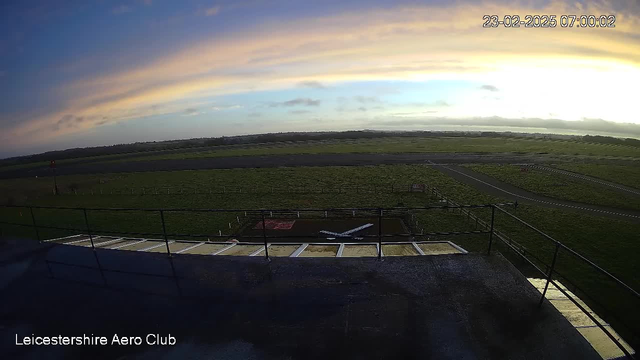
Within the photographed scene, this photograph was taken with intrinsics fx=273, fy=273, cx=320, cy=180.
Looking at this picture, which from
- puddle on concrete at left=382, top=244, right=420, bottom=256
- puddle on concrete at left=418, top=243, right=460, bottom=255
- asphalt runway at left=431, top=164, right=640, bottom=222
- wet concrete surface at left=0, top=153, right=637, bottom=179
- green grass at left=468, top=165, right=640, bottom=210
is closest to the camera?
puddle on concrete at left=382, top=244, right=420, bottom=256

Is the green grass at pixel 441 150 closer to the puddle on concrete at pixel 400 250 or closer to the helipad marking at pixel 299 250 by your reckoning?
the puddle on concrete at pixel 400 250

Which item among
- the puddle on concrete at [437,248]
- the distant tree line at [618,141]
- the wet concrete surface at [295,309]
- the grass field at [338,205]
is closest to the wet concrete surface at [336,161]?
the grass field at [338,205]

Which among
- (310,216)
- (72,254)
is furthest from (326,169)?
(72,254)

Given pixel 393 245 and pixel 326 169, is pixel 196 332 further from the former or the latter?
pixel 326 169

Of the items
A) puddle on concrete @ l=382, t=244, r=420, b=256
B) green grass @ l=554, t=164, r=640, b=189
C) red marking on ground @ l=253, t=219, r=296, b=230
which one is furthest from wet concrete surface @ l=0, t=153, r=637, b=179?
puddle on concrete @ l=382, t=244, r=420, b=256

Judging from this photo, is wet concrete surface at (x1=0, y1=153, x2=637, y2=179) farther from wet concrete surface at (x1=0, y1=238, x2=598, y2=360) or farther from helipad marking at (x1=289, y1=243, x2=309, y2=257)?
wet concrete surface at (x1=0, y1=238, x2=598, y2=360)

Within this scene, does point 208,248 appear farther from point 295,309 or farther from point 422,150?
point 422,150


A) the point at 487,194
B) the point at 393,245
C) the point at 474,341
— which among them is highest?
the point at 474,341
